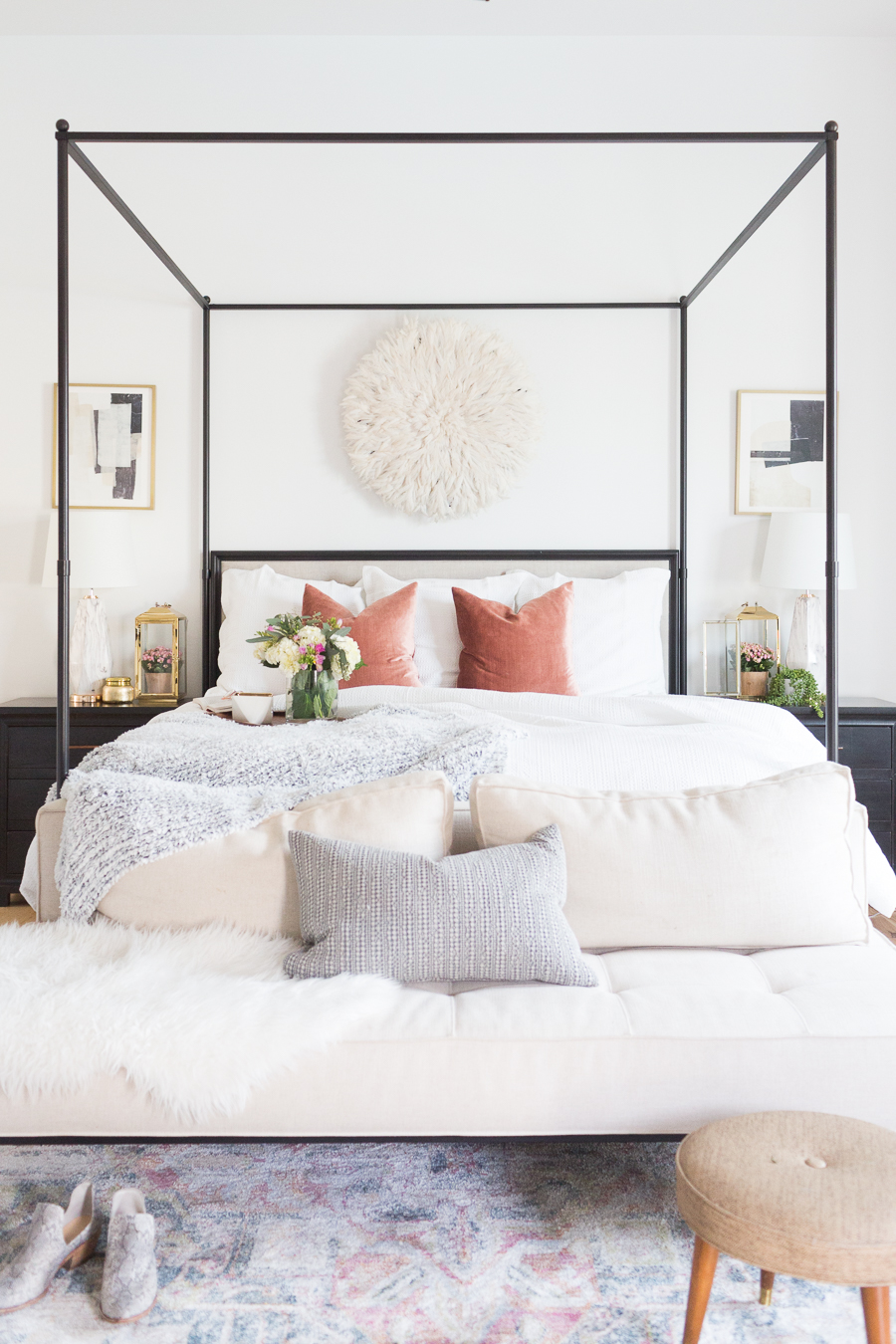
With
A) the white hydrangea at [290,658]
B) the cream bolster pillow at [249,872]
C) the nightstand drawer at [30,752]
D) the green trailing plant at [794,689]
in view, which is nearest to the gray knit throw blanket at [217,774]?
the cream bolster pillow at [249,872]

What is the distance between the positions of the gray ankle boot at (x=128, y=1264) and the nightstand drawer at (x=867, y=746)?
288 cm

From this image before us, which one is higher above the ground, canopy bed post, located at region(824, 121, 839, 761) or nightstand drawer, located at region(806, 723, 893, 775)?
canopy bed post, located at region(824, 121, 839, 761)

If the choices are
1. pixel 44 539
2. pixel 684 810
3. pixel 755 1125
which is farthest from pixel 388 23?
pixel 755 1125

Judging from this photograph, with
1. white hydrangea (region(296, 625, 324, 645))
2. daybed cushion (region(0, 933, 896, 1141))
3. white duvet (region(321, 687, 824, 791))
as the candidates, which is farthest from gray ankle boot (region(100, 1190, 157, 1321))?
white hydrangea (region(296, 625, 324, 645))

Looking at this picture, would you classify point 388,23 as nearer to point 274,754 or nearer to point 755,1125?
point 274,754

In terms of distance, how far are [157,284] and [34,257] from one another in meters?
0.49

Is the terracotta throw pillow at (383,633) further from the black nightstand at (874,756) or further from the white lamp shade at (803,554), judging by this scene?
the black nightstand at (874,756)

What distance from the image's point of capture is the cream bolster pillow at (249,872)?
179 centimetres

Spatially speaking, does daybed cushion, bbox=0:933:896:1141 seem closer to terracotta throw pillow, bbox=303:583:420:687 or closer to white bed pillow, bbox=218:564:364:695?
terracotta throw pillow, bbox=303:583:420:687

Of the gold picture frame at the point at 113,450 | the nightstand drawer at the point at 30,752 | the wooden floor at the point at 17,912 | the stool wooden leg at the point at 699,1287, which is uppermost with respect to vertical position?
the gold picture frame at the point at 113,450

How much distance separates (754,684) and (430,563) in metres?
1.38

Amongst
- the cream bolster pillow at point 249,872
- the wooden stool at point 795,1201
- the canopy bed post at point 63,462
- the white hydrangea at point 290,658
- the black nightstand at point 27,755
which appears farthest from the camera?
the black nightstand at point 27,755

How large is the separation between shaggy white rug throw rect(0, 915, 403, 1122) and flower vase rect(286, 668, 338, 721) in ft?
3.95

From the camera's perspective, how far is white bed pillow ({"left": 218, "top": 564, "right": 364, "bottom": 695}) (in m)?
3.61
